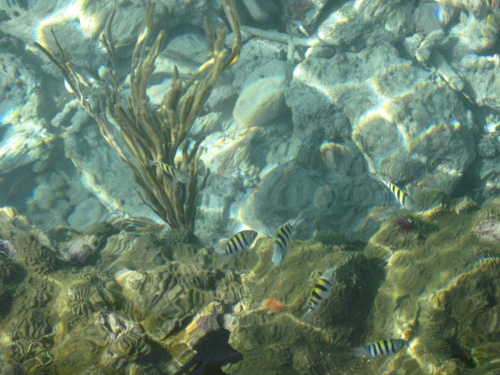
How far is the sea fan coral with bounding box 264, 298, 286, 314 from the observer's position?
8.15 feet

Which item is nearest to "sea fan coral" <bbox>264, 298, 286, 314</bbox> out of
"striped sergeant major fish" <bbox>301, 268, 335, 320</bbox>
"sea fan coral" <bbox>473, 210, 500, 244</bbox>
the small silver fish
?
"striped sergeant major fish" <bbox>301, 268, 335, 320</bbox>

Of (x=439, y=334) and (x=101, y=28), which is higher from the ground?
(x=101, y=28)

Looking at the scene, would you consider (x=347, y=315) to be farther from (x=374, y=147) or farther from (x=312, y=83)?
(x=312, y=83)

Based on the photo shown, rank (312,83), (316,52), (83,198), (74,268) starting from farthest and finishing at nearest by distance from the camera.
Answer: (83,198)
(316,52)
(312,83)
(74,268)

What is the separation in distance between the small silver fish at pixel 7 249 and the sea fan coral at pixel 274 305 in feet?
8.04

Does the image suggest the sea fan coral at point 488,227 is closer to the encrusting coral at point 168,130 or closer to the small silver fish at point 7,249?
the encrusting coral at point 168,130

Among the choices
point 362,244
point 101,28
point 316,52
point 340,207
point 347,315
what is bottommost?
point 340,207

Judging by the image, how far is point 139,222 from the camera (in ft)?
15.9

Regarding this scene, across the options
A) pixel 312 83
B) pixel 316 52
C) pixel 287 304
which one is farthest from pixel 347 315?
pixel 316 52

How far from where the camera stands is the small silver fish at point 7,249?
3.01m

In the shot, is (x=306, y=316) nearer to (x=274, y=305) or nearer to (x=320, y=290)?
(x=274, y=305)

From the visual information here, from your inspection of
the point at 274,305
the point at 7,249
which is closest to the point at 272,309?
the point at 274,305

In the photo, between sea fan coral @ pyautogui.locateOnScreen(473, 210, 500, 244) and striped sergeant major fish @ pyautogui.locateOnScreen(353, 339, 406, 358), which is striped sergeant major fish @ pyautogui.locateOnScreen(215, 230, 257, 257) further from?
sea fan coral @ pyautogui.locateOnScreen(473, 210, 500, 244)

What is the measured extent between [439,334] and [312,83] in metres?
4.50
